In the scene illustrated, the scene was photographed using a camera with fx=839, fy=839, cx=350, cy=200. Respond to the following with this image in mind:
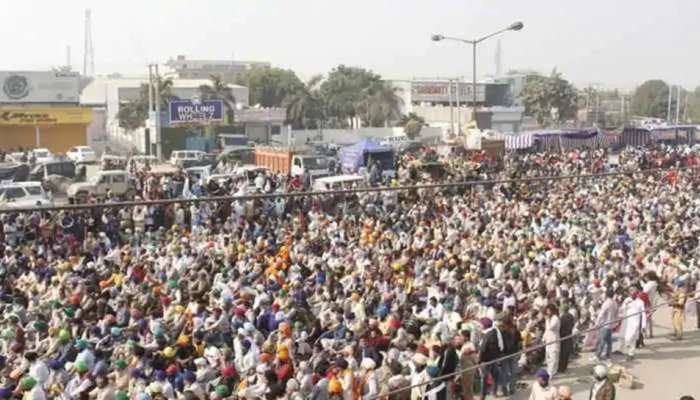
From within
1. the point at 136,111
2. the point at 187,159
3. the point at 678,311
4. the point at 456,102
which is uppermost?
the point at 456,102

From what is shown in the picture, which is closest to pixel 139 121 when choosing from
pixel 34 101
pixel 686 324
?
pixel 34 101

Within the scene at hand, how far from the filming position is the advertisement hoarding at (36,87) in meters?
42.6

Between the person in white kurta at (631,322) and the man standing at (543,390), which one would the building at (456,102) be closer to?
the person in white kurta at (631,322)

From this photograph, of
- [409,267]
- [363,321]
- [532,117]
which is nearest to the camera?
[363,321]

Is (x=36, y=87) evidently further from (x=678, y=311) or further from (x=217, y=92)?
(x=678, y=311)

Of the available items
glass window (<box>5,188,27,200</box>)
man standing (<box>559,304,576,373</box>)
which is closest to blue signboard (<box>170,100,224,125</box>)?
glass window (<box>5,188,27,200</box>)

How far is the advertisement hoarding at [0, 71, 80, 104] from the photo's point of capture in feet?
140

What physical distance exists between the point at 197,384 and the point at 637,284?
22.3 ft

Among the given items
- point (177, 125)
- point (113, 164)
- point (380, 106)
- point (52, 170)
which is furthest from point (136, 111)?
point (52, 170)

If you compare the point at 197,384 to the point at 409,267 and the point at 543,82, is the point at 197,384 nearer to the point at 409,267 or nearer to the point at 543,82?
the point at 409,267

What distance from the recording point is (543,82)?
74.6 m

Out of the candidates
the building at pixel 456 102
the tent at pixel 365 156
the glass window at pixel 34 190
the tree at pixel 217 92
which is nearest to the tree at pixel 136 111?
the tree at pixel 217 92

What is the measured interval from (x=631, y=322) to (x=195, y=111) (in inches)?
1227

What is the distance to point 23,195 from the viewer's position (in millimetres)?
20328
